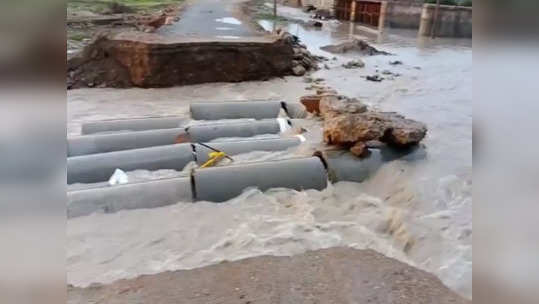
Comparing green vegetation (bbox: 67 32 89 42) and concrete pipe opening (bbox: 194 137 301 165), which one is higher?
green vegetation (bbox: 67 32 89 42)

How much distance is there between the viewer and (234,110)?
18.1ft

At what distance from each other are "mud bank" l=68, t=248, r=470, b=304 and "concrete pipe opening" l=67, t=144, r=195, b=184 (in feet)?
4.96

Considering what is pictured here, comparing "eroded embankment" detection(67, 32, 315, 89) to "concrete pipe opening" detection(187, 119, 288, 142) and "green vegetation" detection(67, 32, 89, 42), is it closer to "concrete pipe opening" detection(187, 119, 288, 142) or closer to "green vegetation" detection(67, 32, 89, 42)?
"green vegetation" detection(67, 32, 89, 42)

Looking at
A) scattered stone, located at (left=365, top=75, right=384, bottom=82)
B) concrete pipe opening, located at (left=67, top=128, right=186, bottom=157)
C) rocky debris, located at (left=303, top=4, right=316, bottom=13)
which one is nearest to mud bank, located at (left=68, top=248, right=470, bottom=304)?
concrete pipe opening, located at (left=67, top=128, right=186, bottom=157)

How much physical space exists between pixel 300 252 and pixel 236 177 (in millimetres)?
962

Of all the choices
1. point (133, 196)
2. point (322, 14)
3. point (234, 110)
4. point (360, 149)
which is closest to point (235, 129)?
point (234, 110)

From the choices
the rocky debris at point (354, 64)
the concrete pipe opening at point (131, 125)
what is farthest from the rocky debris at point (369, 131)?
the rocky debris at point (354, 64)

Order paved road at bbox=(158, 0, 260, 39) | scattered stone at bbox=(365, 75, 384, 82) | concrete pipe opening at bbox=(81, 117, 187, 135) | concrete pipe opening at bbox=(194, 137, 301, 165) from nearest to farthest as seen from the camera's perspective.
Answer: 1. concrete pipe opening at bbox=(194, 137, 301, 165)
2. concrete pipe opening at bbox=(81, 117, 187, 135)
3. scattered stone at bbox=(365, 75, 384, 82)
4. paved road at bbox=(158, 0, 260, 39)

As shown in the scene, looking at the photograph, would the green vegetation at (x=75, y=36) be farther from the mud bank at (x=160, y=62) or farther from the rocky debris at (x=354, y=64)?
the rocky debris at (x=354, y=64)

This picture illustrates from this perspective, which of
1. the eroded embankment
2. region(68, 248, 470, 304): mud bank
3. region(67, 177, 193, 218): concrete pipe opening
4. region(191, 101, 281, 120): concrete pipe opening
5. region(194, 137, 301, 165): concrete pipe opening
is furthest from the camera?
the eroded embankment

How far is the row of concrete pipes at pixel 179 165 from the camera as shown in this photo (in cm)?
326

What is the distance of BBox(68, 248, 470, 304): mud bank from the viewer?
2.19 metres

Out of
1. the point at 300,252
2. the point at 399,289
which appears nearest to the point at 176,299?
the point at 300,252

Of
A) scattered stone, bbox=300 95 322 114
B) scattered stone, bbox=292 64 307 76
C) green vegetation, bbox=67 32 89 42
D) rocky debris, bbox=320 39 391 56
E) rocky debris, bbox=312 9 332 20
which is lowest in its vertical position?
scattered stone, bbox=300 95 322 114
